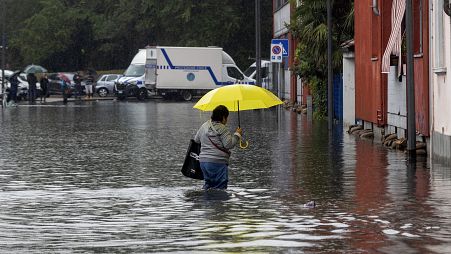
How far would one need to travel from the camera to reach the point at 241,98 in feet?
54.1

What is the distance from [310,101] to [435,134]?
2153 centimetres

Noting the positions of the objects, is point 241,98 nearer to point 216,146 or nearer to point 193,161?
point 216,146

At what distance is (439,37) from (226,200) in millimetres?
7995

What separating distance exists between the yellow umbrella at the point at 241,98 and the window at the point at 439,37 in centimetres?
552

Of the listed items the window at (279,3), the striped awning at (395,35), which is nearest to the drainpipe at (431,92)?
the striped awning at (395,35)

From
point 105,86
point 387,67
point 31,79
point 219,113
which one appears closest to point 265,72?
point 31,79

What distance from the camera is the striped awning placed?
25.7m

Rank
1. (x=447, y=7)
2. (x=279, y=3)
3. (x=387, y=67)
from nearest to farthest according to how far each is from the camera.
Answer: (x=447, y=7), (x=387, y=67), (x=279, y=3)

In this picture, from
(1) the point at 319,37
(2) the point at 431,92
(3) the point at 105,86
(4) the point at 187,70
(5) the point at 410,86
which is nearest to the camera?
(5) the point at 410,86

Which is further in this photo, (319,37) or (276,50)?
(276,50)

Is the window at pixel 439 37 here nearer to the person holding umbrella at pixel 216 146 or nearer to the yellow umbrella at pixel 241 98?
the yellow umbrella at pixel 241 98

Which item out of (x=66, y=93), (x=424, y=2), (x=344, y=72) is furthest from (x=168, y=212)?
(x=66, y=93)

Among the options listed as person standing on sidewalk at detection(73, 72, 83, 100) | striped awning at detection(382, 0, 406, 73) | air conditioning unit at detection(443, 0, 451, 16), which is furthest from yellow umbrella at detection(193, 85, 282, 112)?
person standing on sidewalk at detection(73, 72, 83, 100)

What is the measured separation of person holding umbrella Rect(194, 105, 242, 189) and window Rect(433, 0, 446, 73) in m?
6.59
